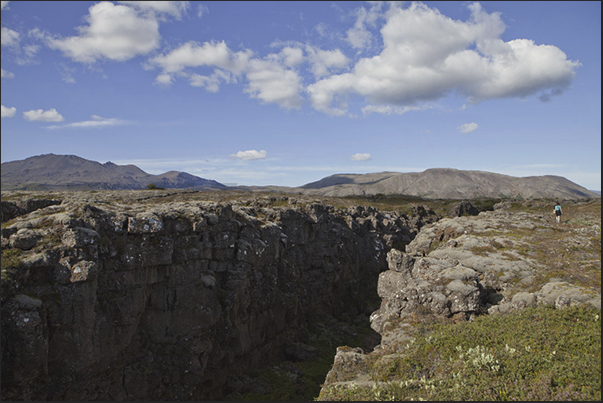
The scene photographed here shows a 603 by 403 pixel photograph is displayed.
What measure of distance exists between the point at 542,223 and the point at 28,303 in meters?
48.5

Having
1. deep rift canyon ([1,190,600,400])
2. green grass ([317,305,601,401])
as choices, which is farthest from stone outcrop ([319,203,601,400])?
green grass ([317,305,601,401])

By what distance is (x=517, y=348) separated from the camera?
Answer: 16578mm

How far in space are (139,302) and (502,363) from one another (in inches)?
855

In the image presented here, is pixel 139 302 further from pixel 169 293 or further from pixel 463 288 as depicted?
pixel 463 288

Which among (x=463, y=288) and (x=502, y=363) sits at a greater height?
(x=463, y=288)

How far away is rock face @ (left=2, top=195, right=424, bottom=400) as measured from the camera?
19.8 m

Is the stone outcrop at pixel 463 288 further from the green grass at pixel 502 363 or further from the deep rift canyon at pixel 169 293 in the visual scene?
the green grass at pixel 502 363

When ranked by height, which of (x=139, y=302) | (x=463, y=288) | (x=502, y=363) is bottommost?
(x=139, y=302)

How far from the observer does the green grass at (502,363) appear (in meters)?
13.6

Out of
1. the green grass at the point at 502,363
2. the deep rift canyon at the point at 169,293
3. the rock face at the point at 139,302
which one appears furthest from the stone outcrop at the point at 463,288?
the rock face at the point at 139,302

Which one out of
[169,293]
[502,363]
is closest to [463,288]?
[502,363]

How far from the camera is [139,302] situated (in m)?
24.8

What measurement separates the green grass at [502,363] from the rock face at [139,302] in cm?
545

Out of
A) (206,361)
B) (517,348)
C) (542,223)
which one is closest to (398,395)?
(517,348)
